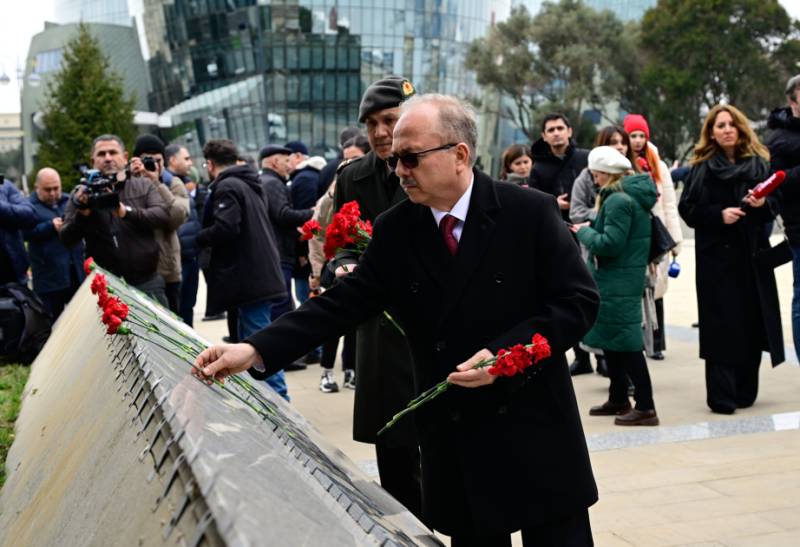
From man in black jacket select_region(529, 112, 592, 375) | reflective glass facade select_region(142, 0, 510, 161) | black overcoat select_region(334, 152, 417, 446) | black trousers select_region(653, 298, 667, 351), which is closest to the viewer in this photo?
black overcoat select_region(334, 152, 417, 446)

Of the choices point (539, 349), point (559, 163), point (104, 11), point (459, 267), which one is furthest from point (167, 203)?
point (104, 11)

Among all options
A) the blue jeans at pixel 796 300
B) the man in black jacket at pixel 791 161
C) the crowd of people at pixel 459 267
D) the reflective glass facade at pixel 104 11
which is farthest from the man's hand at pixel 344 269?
the reflective glass facade at pixel 104 11

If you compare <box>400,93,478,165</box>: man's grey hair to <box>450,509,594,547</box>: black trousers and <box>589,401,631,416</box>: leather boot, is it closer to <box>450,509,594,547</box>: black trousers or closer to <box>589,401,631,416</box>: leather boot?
<box>450,509,594,547</box>: black trousers

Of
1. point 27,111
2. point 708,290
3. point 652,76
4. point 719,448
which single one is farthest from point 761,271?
point 27,111

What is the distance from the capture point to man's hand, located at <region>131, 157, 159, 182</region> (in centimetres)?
790

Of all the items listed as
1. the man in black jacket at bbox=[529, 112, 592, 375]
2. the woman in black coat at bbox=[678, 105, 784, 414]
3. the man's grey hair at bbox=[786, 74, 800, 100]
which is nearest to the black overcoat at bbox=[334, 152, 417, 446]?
the woman in black coat at bbox=[678, 105, 784, 414]

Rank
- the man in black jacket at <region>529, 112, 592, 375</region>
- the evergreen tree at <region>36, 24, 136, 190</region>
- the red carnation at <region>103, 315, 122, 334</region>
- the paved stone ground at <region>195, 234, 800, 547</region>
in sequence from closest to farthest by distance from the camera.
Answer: the red carnation at <region>103, 315, 122, 334</region>
the paved stone ground at <region>195, 234, 800, 547</region>
the man in black jacket at <region>529, 112, 592, 375</region>
the evergreen tree at <region>36, 24, 136, 190</region>

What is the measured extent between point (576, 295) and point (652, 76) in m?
49.2

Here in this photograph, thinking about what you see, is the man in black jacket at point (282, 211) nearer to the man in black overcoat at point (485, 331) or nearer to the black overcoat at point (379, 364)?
the black overcoat at point (379, 364)

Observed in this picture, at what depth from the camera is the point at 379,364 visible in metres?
4.02

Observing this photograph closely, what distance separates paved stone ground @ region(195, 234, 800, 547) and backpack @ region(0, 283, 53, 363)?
2.28 meters

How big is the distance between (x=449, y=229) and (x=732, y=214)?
4642mm

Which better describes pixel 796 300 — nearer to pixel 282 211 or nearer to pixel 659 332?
pixel 659 332

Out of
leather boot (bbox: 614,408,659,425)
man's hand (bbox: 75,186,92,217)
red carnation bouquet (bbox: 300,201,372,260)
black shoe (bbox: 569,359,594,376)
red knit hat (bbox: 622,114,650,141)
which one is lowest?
black shoe (bbox: 569,359,594,376)
